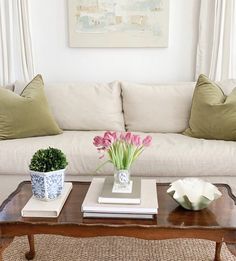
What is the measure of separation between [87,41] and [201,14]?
1.00 meters

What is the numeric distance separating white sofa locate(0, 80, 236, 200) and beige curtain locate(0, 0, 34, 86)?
38cm

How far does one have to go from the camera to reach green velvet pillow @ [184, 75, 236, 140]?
7.57 feet

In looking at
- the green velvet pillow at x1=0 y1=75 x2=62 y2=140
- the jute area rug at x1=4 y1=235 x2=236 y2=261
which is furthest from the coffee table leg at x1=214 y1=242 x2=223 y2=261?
the green velvet pillow at x1=0 y1=75 x2=62 y2=140

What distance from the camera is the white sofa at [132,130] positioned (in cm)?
215

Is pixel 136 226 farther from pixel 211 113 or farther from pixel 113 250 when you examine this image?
pixel 211 113

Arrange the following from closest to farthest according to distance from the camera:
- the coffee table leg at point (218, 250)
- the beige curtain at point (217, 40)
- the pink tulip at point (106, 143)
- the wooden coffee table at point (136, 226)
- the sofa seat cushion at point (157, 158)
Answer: the wooden coffee table at point (136, 226), the pink tulip at point (106, 143), the coffee table leg at point (218, 250), the sofa seat cushion at point (157, 158), the beige curtain at point (217, 40)

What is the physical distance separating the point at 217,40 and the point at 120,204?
2013mm

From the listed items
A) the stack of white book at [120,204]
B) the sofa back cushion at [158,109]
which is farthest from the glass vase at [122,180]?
the sofa back cushion at [158,109]

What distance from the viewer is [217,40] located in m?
2.92

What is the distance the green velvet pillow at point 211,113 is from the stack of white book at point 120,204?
96 centimetres

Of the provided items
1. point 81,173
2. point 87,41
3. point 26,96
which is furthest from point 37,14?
point 81,173

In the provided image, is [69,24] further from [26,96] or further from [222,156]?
[222,156]

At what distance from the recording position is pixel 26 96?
252 cm

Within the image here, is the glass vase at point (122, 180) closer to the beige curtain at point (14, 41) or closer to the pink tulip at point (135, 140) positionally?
the pink tulip at point (135, 140)
